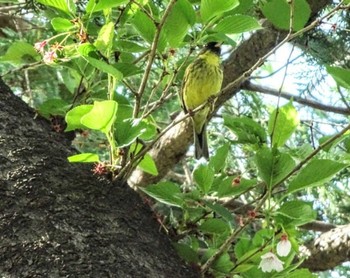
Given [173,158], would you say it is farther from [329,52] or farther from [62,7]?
[62,7]

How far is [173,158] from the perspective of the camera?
7.31ft

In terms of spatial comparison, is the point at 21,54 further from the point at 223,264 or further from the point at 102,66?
the point at 223,264

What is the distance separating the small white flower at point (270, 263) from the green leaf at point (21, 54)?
2.12 ft

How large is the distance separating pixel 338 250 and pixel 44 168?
1037mm

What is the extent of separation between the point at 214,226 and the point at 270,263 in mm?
195

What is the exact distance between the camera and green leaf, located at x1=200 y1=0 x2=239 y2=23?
1104 millimetres

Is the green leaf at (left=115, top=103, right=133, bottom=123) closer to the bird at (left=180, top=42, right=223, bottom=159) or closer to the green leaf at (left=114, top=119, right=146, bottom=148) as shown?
the green leaf at (left=114, top=119, right=146, bottom=148)

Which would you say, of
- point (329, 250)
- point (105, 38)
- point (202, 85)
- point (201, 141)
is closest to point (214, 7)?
point (105, 38)

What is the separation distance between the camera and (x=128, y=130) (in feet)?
3.73

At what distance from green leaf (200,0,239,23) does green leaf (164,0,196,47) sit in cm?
2

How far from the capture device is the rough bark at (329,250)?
72.6 inches

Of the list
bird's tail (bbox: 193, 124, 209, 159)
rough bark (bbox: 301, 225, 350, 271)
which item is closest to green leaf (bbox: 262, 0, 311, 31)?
rough bark (bbox: 301, 225, 350, 271)

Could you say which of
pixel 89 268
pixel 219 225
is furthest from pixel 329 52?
pixel 89 268

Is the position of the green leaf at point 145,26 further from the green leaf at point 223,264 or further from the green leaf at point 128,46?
the green leaf at point 223,264
